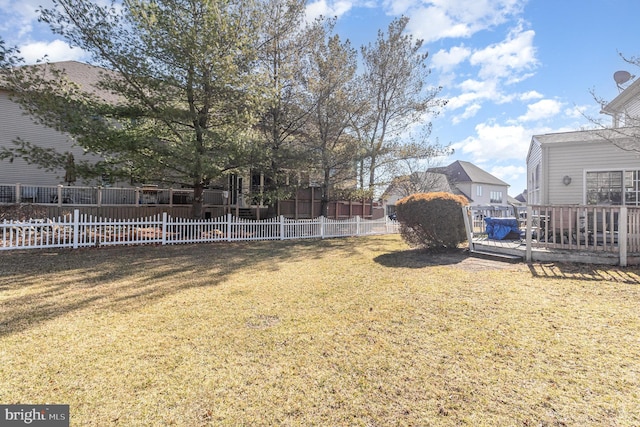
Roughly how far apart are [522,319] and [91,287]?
7.18 meters

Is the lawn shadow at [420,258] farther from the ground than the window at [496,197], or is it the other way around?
the window at [496,197]

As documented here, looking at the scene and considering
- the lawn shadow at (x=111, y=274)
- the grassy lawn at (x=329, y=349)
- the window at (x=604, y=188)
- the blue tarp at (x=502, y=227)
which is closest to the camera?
the grassy lawn at (x=329, y=349)

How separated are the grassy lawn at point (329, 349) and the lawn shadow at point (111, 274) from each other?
2.5 inches

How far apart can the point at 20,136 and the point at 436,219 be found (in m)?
19.6

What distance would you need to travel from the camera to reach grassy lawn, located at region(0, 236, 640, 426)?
226cm

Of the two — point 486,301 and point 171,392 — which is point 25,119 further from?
point 486,301

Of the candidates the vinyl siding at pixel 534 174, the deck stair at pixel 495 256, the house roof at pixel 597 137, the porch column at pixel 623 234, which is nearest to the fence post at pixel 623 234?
the porch column at pixel 623 234

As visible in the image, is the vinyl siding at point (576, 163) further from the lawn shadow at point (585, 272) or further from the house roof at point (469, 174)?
the house roof at point (469, 174)

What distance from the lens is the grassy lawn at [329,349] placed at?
89.0 inches

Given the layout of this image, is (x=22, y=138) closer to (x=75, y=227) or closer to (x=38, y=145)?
(x=38, y=145)

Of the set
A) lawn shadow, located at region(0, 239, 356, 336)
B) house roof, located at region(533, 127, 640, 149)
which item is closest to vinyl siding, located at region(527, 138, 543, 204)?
house roof, located at region(533, 127, 640, 149)

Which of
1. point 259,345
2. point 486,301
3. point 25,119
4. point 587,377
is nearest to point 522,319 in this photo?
point 486,301

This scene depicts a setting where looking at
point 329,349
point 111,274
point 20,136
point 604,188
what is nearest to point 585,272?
point 329,349

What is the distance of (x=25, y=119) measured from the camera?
49.1 ft
